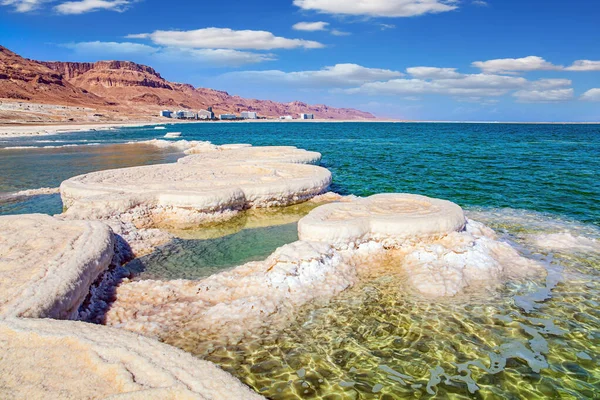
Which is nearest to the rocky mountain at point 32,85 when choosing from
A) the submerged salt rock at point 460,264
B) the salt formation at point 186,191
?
the salt formation at point 186,191

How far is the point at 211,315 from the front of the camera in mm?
6176

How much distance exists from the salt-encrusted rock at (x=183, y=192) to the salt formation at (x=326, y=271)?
347 centimetres

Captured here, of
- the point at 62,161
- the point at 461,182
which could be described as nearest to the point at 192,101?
the point at 62,161

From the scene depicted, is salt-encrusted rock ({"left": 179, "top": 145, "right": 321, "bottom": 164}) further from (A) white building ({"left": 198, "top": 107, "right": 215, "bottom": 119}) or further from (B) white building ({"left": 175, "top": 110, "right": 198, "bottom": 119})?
(A) white building ({"left": 198, "top": 107, "right": 215, "bottom": 119})

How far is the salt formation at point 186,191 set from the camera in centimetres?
1109

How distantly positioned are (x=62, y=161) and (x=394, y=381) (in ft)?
88.9

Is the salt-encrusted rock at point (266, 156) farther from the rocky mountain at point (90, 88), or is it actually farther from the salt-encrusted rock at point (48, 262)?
the rocky mountain at point (90, 88)

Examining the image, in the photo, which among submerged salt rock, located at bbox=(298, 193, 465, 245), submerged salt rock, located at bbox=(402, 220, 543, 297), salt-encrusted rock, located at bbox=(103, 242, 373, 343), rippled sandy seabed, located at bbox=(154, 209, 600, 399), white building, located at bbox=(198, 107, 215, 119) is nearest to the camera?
rippled sandy seabed, located at bbox=(154, 209, 600, 399)

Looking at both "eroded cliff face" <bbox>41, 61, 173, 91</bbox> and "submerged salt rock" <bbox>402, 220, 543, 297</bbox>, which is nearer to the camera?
"submerged salt rock" <bbox>402, 220, 543, 297</bbox>

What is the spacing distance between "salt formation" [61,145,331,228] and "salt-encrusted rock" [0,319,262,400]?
651 centimetres

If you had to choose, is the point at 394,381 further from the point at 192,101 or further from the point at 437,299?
the point at 192,101

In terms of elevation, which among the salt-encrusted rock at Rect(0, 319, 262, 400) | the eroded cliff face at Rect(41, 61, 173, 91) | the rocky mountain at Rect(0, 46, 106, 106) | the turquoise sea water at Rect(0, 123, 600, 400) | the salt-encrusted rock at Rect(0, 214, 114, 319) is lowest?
the turquoise sea water at Rect(0, 123, 600, 400)

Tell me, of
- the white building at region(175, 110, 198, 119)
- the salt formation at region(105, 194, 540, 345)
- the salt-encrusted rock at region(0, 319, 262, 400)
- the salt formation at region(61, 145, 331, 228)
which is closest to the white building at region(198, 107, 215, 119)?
the white building at region(175, 110, 198, 119)

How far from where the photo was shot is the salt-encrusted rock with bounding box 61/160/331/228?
36.4ft
